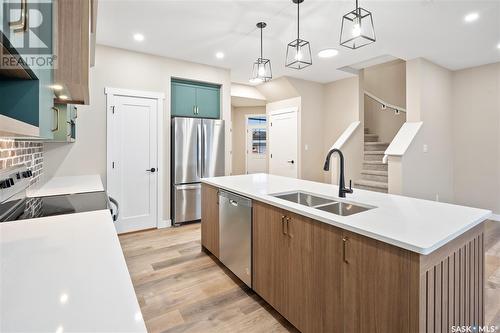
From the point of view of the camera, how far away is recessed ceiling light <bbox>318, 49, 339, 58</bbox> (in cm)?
382

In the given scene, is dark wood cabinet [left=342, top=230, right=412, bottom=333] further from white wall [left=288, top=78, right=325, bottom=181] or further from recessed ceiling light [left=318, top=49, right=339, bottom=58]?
white wall [left=288, top=78, right=325, bottom=181]

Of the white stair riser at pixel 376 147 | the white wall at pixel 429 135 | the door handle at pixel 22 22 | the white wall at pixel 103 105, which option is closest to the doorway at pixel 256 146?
the white stair riser at pixel 376 147

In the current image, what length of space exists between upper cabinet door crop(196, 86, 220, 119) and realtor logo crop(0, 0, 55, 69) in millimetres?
3510

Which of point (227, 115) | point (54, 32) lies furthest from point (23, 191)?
point (227, 115)

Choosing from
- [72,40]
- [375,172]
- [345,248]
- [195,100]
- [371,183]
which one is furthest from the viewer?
[375,172]

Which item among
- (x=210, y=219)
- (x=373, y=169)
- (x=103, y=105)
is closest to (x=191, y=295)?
(x=210, y=219)

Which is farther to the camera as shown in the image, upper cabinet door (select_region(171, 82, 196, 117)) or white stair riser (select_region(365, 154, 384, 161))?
white stair riser (select_region(365, 154, 384, 161))

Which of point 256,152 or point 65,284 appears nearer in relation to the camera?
point 65,284

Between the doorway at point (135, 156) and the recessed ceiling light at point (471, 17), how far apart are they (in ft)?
13.2

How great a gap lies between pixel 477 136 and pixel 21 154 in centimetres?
652

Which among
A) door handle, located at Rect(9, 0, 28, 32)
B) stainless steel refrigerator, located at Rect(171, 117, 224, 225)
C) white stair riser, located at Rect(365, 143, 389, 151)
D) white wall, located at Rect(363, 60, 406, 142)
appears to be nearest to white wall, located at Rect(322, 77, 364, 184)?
white stair riser, located at Rect(365, 143, 389, 151)

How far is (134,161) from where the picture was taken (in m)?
3.86

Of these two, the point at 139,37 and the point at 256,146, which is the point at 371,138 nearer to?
the point at 256,146

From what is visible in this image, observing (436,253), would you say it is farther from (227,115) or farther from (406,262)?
(227,115)
